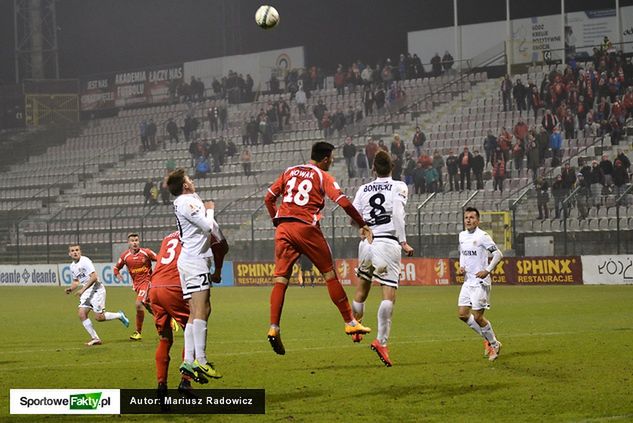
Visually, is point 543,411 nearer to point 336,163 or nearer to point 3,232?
point 336,163

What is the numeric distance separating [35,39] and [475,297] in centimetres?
4996

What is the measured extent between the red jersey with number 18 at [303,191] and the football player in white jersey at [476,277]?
11.1 ft

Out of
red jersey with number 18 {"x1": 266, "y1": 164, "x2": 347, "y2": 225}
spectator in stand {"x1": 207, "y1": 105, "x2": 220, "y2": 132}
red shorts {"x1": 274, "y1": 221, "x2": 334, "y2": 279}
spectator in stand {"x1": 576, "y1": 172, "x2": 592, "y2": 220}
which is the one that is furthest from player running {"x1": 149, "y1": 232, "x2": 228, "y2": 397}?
spectator in stand {"x1": 207, "y1": 105, "x2": 220, "y2": 132}

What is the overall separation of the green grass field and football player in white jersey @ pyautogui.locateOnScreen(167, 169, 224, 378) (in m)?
1.04

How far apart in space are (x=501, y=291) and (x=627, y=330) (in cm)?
1493

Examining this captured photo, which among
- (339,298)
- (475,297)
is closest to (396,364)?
(475,297)

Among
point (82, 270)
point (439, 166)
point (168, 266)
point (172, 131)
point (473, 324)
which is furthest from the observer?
point (172, 131)

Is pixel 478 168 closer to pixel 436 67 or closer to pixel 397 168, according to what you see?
pixel 397 168

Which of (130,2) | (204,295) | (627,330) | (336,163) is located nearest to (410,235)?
(336,163)

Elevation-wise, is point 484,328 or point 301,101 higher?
point 301,101

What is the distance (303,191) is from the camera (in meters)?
13.2

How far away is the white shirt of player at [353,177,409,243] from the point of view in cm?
1451

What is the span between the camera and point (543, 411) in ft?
35.8

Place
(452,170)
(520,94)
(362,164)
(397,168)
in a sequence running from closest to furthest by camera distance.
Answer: (452,170)
(397,168)
(520,94)
(362,164)
